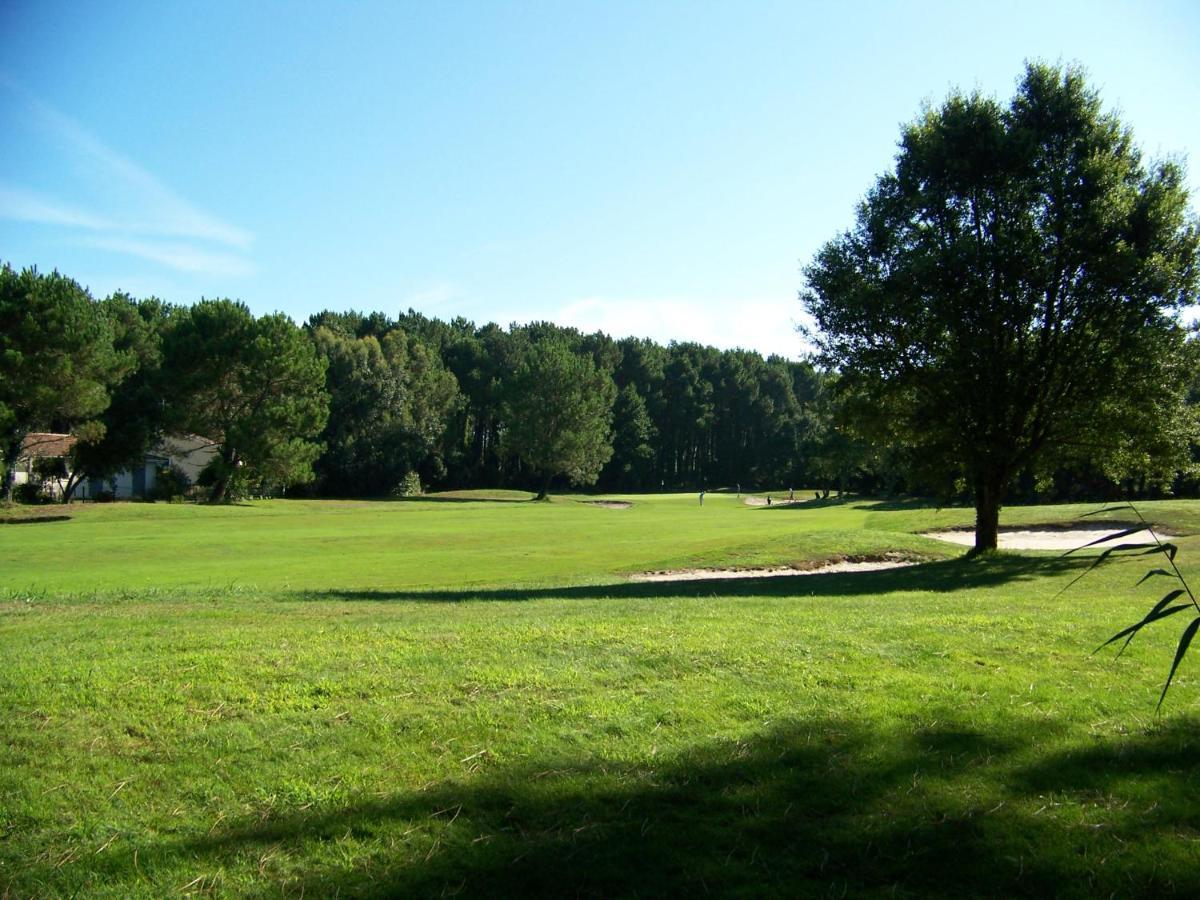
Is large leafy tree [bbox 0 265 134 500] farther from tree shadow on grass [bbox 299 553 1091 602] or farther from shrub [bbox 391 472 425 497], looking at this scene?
tree shadow on grass [bbox 299 553 1091 602]

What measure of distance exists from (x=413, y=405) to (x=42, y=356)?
43.6 m

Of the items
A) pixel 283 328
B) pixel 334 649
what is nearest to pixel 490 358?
pixel 283 328

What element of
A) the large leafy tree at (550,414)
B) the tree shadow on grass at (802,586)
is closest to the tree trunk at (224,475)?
the large leafy tree at (550,414)

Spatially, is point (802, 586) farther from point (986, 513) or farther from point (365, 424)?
point (365, 424)

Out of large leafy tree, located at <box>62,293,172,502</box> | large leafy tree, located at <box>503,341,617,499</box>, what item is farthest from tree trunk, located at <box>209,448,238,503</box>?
large leafy tree, located at <box>503,341,617,499</box>

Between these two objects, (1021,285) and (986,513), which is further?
(986,513)

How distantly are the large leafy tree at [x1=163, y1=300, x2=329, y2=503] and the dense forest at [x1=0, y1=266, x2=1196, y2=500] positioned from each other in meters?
0.15

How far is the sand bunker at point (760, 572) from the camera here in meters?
A: 23.7

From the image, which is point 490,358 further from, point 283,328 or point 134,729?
point 134,729

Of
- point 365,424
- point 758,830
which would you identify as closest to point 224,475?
point 365,424

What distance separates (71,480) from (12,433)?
48.5 ft

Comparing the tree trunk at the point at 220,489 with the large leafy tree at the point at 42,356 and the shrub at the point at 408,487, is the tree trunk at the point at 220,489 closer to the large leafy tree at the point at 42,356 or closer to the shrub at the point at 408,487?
the large leafy tree at the point at 42,356

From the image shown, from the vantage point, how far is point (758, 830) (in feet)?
15.1

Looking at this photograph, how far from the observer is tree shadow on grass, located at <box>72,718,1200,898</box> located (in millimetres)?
4156
